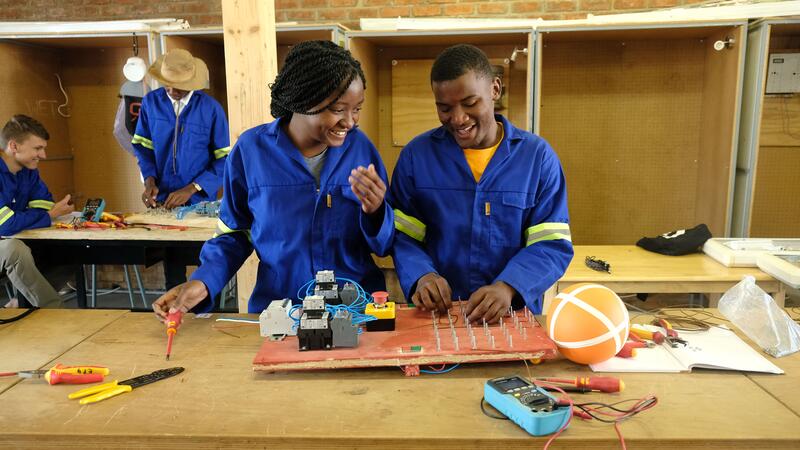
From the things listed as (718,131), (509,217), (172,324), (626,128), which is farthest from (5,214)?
(718,131)

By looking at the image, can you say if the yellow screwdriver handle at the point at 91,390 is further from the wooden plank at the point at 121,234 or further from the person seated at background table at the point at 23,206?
the person seated at background table at the point at 23,206

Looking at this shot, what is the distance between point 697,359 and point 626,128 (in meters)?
3.08

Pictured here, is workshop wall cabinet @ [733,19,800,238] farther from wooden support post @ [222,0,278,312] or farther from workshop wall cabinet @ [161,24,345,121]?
wooden support post @ [222,0,278,312]

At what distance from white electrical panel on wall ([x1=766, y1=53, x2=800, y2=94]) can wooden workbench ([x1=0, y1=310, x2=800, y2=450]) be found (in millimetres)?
3073

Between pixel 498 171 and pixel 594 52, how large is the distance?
2695 millimetres

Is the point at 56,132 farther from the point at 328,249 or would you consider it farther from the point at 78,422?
the point at 78,422

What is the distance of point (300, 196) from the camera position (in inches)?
69.2

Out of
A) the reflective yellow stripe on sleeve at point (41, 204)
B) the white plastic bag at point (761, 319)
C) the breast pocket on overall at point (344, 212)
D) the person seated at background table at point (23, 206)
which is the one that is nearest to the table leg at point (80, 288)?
the person seated at background table at point (23, 206)

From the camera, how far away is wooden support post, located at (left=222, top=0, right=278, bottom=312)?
2209 mm

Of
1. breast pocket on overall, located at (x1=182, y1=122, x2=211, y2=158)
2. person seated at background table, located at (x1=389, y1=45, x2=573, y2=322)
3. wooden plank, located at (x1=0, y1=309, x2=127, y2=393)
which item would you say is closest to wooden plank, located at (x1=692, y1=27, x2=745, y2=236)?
person seated at background table, located at (x1=389, y1=45, x2=573, y2=322)

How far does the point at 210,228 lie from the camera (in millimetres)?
3160

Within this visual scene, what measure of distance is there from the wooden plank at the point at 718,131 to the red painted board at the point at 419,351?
8.64ft

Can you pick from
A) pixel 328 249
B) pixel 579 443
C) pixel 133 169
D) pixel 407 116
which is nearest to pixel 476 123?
pixel 328 249

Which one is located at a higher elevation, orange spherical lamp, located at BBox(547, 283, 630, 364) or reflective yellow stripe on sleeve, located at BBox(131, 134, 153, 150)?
reflective yellow stripe on sleeve, located at BBox(131, 134, 153, 150)
